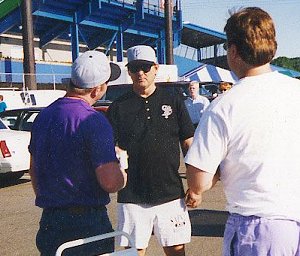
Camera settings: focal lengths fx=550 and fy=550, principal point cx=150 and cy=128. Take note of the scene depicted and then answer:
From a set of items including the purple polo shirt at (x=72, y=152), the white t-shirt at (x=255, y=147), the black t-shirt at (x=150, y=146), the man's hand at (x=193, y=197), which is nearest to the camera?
the white t-shirt at (x=255, y=147)

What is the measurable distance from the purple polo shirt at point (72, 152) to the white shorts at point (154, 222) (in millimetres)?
Answer: 990

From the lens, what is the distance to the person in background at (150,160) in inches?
142

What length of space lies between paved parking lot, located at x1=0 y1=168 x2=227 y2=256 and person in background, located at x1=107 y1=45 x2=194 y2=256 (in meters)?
1.63

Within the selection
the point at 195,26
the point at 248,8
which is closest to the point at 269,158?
the point at 248,8

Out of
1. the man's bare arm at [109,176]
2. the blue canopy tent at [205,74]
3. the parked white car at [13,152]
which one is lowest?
the parked white car at [13,152]

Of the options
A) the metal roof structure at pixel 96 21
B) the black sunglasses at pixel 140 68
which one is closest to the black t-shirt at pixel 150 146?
the black sunglasses at pixel 140 68

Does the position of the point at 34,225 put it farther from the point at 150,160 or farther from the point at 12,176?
the point at 12,176

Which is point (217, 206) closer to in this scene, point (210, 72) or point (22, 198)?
point (22, 198)

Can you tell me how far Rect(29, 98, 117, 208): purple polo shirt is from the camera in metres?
2.54

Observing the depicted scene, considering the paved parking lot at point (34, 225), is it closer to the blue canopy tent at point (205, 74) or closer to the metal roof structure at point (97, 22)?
the blue canopy tent at point (205, 74)

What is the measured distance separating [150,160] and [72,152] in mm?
1100

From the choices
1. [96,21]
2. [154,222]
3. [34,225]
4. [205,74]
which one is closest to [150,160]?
[154,222]

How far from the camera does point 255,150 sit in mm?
2143

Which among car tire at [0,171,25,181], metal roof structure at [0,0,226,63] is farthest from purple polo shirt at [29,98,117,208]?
metal roof structure at [0,0,226,63]
